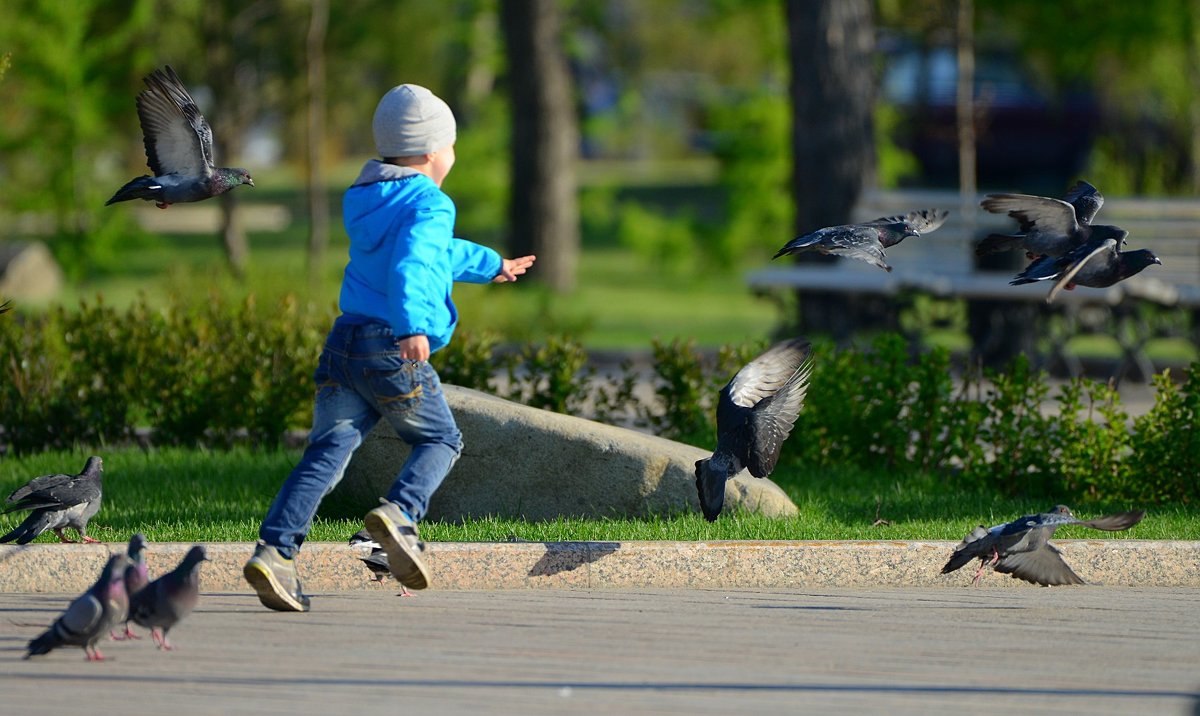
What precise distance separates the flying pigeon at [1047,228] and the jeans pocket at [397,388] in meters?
2.26

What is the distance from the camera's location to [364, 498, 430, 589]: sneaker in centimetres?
545

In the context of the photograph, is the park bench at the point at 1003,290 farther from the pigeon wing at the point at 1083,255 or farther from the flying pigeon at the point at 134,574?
the flying pigeon at the point at 134,574

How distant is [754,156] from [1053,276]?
14698 millimetres

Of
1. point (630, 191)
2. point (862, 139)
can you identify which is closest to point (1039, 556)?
point (862, 139)

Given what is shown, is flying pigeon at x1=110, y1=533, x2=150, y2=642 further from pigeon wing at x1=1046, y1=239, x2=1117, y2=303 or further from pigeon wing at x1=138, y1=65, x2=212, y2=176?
pigeon wing at x1=1046, y1=239, x2=1117, y2=303

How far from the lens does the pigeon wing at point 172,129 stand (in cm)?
616

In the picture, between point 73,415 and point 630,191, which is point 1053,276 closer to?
point 73,415

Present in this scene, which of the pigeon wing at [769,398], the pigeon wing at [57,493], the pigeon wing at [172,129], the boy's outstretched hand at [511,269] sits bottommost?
the pigeon wing at [57,493]

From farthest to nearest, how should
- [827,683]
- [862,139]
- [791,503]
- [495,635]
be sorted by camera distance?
[862,139] < [791,503] < [495,635] < [827,683]

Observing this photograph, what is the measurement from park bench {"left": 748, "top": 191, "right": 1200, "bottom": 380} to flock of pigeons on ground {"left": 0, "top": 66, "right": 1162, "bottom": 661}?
224 inches

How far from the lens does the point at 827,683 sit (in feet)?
15.8

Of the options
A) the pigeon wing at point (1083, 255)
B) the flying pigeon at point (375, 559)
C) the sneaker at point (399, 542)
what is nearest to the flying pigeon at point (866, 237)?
the pigeon wing at point (1083, 255)

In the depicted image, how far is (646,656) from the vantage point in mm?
5117

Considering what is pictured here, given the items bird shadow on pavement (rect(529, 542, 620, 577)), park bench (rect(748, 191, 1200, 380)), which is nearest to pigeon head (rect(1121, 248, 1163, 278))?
bird shadow on pavement (rect(529, 542, 620, 577))
